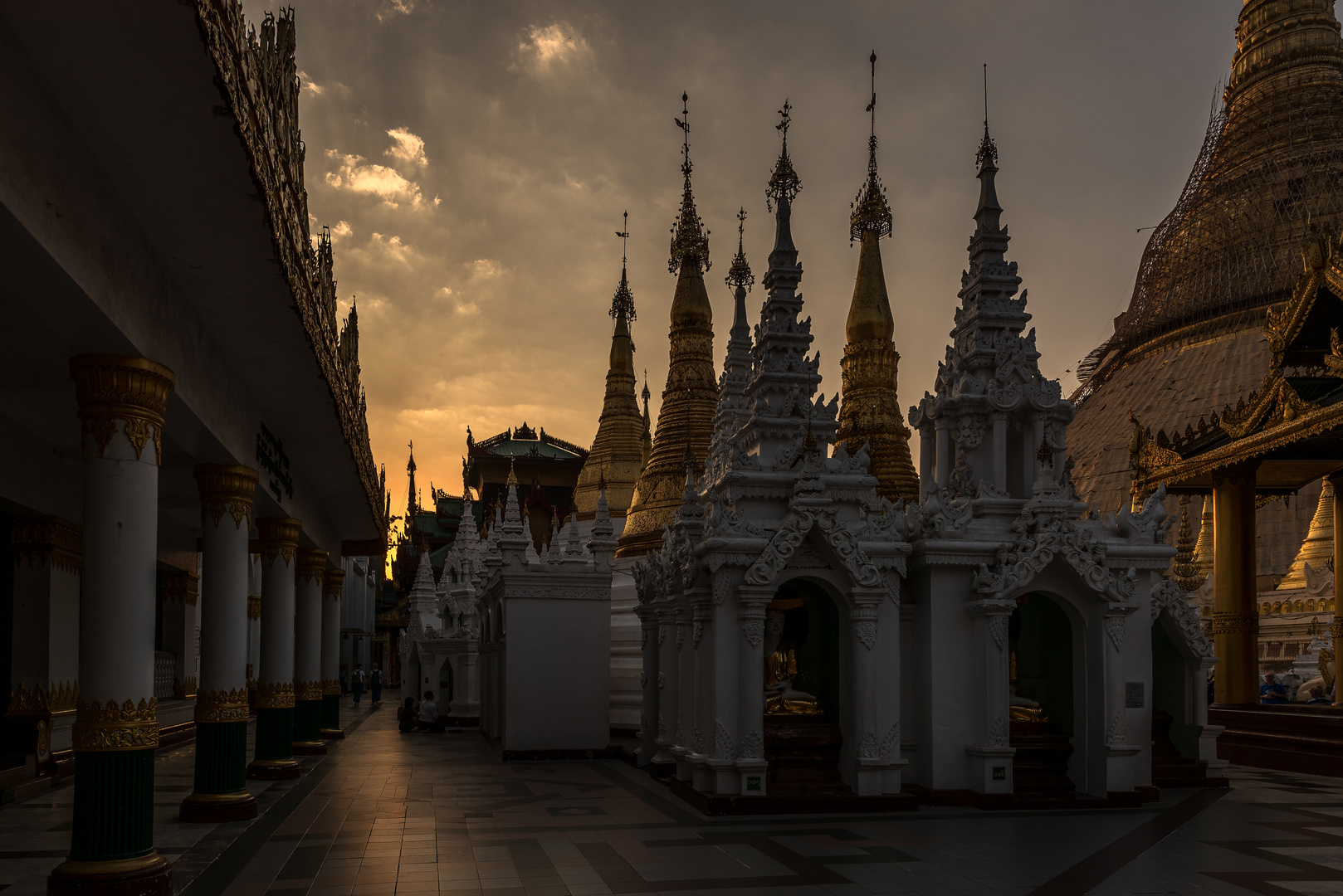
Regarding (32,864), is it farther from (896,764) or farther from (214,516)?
(896,764)

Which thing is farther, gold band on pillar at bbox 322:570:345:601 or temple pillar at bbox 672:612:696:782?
gold band on pillar at bbox 322:570:345:601

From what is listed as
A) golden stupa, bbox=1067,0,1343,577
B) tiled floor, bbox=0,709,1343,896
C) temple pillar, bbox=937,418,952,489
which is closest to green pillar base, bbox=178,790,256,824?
tiled floor, bbox=0,709,1343,896

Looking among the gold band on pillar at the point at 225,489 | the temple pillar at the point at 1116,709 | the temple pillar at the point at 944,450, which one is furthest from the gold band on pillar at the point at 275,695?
the temple pillar at the point at 1116,709

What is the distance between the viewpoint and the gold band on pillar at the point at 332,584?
26.5m

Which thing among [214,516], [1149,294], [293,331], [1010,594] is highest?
[1149,294]

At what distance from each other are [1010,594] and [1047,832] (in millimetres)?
3263

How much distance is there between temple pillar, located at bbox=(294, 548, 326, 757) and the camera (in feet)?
69.6

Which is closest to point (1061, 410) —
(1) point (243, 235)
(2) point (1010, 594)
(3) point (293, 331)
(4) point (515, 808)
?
(2) point (1010, 594)

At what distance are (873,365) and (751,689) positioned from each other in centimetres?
2344

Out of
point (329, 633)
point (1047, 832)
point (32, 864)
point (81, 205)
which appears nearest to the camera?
point (81, 205)

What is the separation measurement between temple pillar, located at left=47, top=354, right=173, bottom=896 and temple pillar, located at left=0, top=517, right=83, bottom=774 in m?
8.91

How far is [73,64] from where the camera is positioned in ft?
19.9

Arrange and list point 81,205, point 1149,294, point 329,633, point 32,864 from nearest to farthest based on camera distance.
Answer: point 81,205
point 32,864
point 329,633
point 1149,294

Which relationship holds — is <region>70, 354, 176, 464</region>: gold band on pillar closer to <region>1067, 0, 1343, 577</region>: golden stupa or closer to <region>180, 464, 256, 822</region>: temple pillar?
<region>180, 464, 256, 822</region>: temple pillar
